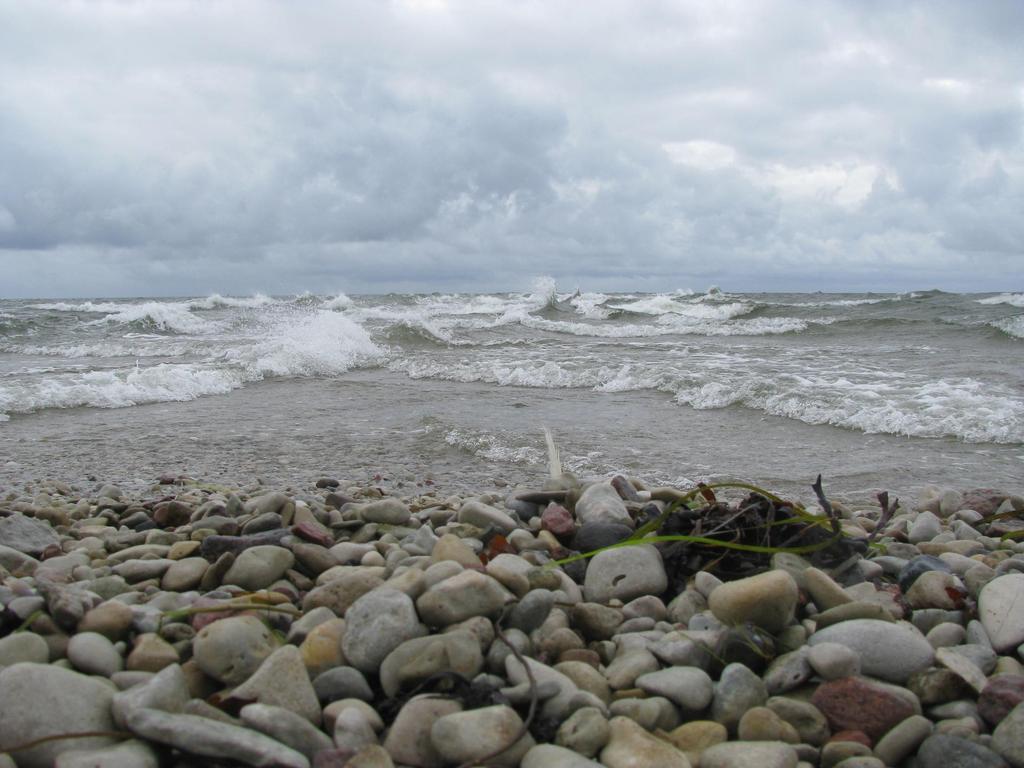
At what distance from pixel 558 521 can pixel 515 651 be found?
104 cm

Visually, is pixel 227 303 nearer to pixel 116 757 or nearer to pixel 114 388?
pixel 114 388

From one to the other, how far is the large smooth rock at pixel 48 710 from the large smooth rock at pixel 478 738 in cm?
66

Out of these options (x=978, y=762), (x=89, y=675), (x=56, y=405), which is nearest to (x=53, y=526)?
(x=89, y=675)

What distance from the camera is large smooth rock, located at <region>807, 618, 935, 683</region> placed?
188 cm

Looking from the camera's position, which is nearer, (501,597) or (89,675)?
(89,675)

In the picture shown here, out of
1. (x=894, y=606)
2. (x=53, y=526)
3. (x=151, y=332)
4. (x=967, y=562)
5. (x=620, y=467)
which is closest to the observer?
(x=894, y=606)

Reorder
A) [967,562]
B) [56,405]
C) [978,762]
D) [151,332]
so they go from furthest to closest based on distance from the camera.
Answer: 1. [151,332]
2. [56,405]
3. [967,562]
4. [978,762]

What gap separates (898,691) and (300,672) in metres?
1.35

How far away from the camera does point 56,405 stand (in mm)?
8625

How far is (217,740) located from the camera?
148cm

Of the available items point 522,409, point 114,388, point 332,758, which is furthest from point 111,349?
point 332,758

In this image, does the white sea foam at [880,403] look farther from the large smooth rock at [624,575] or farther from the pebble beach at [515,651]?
the large smooth rock at [624,575]

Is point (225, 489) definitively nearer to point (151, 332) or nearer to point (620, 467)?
point (620, 467)

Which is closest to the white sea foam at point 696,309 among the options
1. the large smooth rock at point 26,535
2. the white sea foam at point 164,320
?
the white sea foam at point 164,320
